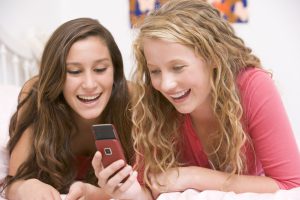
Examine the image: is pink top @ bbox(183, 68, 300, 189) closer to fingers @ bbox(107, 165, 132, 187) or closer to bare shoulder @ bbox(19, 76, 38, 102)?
fingers @ bbox(107, 165, 132, 187)

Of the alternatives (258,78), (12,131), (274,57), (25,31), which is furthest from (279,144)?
(25,31)

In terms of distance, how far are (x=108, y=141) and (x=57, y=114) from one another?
1.46ft

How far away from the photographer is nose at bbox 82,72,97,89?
1.16 m

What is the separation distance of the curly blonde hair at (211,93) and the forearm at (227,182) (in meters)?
0.03

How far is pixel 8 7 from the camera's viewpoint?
2023mm

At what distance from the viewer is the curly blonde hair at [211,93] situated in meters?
0.92

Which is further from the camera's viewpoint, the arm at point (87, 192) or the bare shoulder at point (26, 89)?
the bare shoulder at point (26, 89)

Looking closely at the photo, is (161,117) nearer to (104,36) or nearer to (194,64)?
(194,64)

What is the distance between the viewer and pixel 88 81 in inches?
45.4

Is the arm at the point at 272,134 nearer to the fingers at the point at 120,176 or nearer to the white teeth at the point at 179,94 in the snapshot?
the white teeth at the point at 179,94

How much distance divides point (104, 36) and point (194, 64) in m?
0.40

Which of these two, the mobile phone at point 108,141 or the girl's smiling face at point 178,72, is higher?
the girl's smiling face at point 178,72

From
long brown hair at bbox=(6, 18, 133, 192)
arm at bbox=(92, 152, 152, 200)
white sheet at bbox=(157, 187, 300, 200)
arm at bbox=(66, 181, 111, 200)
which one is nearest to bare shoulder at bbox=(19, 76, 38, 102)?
long brown hair at bbox=(6, 18, 133, 192)

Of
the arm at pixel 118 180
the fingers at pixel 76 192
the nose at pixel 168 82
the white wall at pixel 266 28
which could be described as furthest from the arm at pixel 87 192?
the white wall at pixel 266 28
